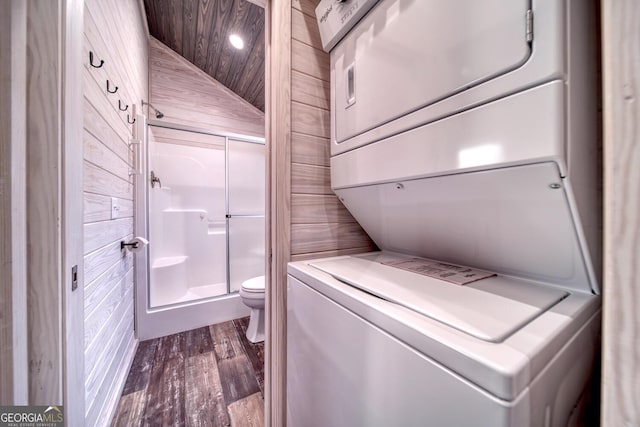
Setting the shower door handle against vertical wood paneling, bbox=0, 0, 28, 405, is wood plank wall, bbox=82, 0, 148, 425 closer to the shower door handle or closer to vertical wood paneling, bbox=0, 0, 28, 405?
vertical wood paneling, bbox=0, 0, 28, 405

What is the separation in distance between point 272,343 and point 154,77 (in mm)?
3079

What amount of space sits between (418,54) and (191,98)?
294 cm

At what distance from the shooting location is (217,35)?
222 cm

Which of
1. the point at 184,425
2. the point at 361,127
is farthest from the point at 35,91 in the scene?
the point at 184,425

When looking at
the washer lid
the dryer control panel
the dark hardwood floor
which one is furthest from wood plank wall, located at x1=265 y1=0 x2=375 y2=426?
the dark hardwood floor

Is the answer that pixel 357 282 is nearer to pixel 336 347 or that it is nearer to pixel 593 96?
pixel 336 347

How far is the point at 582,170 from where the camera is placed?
0.44m

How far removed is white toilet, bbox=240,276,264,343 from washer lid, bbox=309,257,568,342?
4.60 ft

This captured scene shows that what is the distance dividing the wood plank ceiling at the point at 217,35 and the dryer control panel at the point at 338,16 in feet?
4.85

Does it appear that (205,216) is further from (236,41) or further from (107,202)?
(236,41)

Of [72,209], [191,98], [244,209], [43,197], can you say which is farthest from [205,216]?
[43,197]

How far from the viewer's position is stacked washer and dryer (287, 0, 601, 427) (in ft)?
1.19

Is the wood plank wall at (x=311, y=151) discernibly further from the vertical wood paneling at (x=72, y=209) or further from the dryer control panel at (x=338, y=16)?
the vertical wood paneling at (x=72, y=209)

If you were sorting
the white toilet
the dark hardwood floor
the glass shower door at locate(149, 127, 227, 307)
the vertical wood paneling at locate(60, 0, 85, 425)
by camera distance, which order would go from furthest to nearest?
the glass shower door at locate(149, 127, 227, 307) < the white toilet < the dark hardwood floor < the vertical wood paneling at locate(60, 0, 85, 425)
